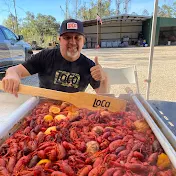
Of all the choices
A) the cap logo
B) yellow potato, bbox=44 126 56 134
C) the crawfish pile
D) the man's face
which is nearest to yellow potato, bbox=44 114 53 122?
the crawfish pile

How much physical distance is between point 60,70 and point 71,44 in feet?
1.06

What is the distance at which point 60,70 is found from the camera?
88.0 inches

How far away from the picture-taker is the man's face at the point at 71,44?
6.86 feet

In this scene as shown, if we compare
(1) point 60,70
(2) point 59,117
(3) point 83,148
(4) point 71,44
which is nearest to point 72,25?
(4) point 71,44

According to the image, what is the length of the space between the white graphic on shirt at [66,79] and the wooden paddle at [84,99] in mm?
632

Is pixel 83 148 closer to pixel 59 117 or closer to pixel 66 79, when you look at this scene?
pixel 59 117

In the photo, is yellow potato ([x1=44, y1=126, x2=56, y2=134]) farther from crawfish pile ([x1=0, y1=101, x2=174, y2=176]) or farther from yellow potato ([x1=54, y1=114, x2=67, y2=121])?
yellow potato ([x1=54, y1=114, x2=67, y2=121])

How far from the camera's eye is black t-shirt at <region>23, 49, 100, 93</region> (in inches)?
Result: 87.5

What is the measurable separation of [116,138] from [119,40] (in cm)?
2440

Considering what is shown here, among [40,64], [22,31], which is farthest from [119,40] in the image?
[40,64]

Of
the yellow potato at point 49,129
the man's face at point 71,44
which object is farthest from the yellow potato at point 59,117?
the man's face at point 71,44

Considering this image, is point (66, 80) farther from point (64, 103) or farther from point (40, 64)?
point (64, 103)

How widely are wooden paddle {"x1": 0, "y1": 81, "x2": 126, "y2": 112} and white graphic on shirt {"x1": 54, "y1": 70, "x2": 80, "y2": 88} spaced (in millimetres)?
632

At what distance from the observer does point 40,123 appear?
1.34m
